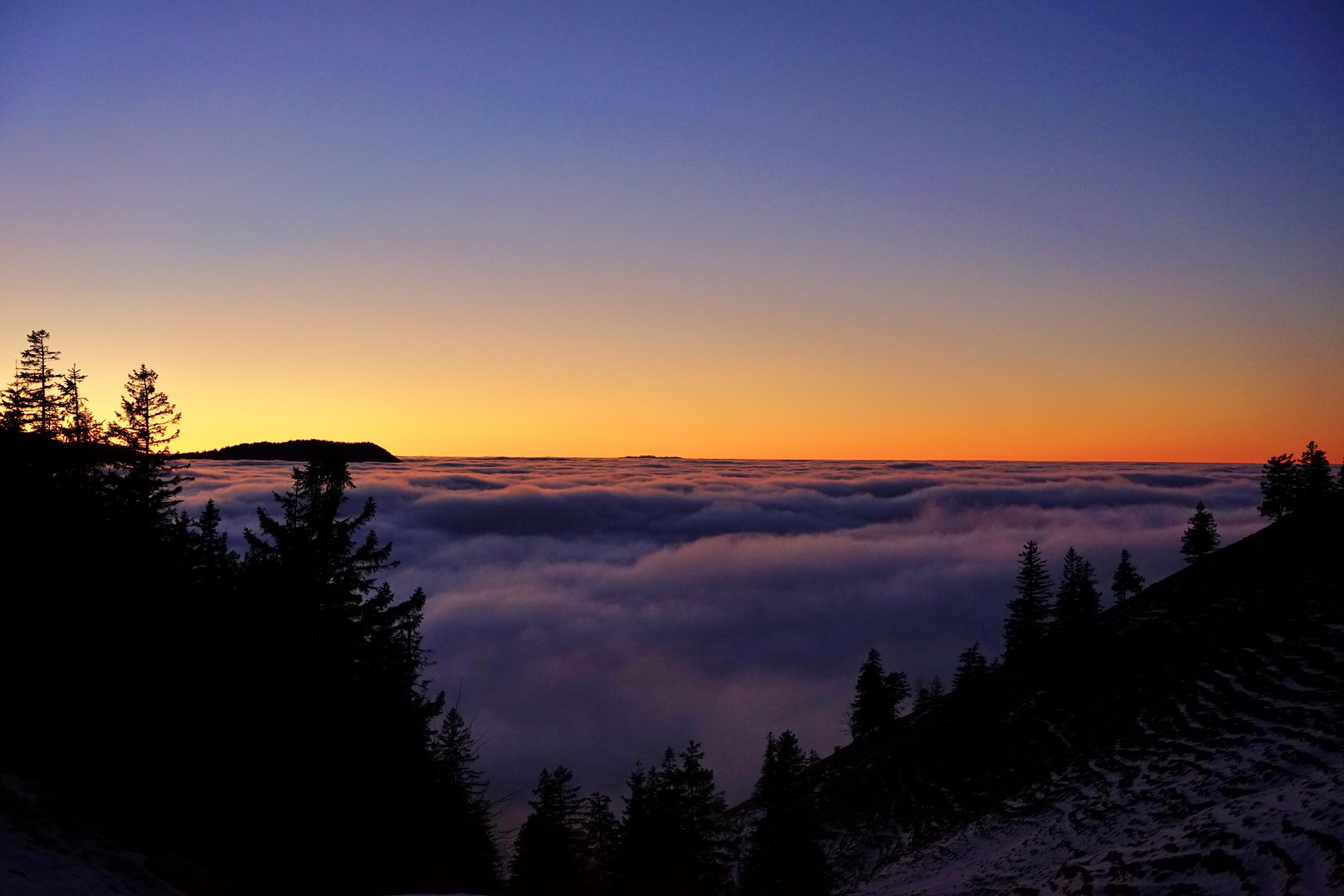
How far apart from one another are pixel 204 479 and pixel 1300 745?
597 ft

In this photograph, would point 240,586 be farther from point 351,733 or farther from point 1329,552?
point 1329,552

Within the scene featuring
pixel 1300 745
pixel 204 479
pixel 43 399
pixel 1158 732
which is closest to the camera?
pixel 1300 745

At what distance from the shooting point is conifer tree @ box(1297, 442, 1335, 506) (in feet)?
287

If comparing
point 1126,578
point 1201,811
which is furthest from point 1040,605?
point 1201,811

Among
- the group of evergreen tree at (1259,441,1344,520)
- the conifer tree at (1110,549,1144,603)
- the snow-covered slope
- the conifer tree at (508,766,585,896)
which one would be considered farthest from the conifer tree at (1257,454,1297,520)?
the conifer tree at (508,766,585,896)

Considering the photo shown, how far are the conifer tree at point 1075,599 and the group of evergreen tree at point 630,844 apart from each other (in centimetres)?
4934

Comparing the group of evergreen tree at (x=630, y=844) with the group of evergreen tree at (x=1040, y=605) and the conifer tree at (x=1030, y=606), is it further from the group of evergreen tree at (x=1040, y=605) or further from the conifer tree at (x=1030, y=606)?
the conifer tree at (x=1030, y=606)

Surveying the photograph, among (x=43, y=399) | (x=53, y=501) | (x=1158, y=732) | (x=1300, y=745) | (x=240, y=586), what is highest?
(x=43, y=399)

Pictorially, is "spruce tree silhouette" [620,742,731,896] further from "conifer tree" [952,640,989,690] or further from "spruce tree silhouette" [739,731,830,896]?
"conifer tree" [952,640,989,690]

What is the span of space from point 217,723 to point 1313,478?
379ft

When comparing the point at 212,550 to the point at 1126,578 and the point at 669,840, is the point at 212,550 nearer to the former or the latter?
the point at 669,840

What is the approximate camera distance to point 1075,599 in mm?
83375

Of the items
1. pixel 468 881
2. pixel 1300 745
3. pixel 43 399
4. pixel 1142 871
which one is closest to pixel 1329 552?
pixel 1300 745

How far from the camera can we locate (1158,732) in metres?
42.9
